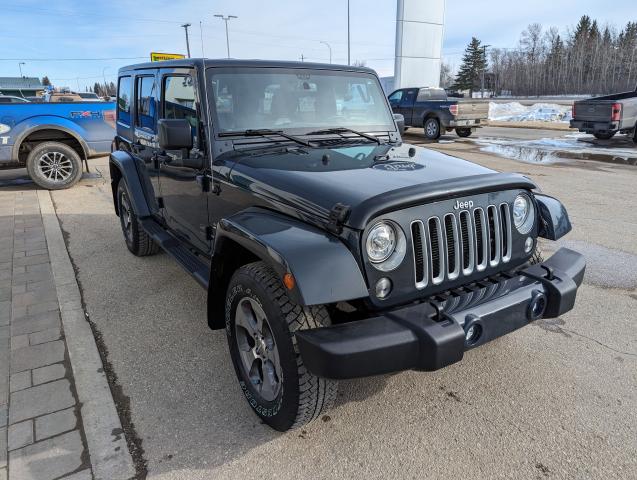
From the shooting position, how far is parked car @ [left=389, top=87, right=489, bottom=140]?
16359mm

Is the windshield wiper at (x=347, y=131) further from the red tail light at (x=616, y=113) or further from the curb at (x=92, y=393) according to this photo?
the red tail light at (x=616, y=113)

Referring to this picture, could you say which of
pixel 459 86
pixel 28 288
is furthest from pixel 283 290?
pixel 459 86

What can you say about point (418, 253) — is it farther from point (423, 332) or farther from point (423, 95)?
point (423, 95)

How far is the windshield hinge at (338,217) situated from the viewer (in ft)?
7.11

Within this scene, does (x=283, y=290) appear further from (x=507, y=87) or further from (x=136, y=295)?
(x=507, y=87)

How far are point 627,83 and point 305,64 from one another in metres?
73.1

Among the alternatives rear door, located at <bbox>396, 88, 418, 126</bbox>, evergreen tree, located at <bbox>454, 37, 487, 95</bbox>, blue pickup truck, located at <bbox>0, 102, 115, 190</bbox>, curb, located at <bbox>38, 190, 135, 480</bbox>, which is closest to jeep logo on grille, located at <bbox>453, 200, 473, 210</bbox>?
curb, located at <bbox>38, 190, 135, 480</bbox>

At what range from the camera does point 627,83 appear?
61406 mm

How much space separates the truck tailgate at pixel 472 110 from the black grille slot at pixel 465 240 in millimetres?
15013

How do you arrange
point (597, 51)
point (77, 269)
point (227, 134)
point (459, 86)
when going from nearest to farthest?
point (227, 134) → point (77, 269) → point (597, 51) → point (459, 86)

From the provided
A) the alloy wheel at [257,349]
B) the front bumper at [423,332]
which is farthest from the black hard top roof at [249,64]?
the front bumper at [423,332]

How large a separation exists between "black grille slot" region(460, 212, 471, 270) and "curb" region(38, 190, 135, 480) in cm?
194

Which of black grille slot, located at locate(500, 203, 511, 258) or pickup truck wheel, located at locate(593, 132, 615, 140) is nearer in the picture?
black grille slot, located at locate(500, 203, 511, 258)

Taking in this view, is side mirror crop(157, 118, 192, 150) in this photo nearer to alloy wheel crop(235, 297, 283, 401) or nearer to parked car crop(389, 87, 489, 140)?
alloy wheel crop(235, 297, 283, 401)
